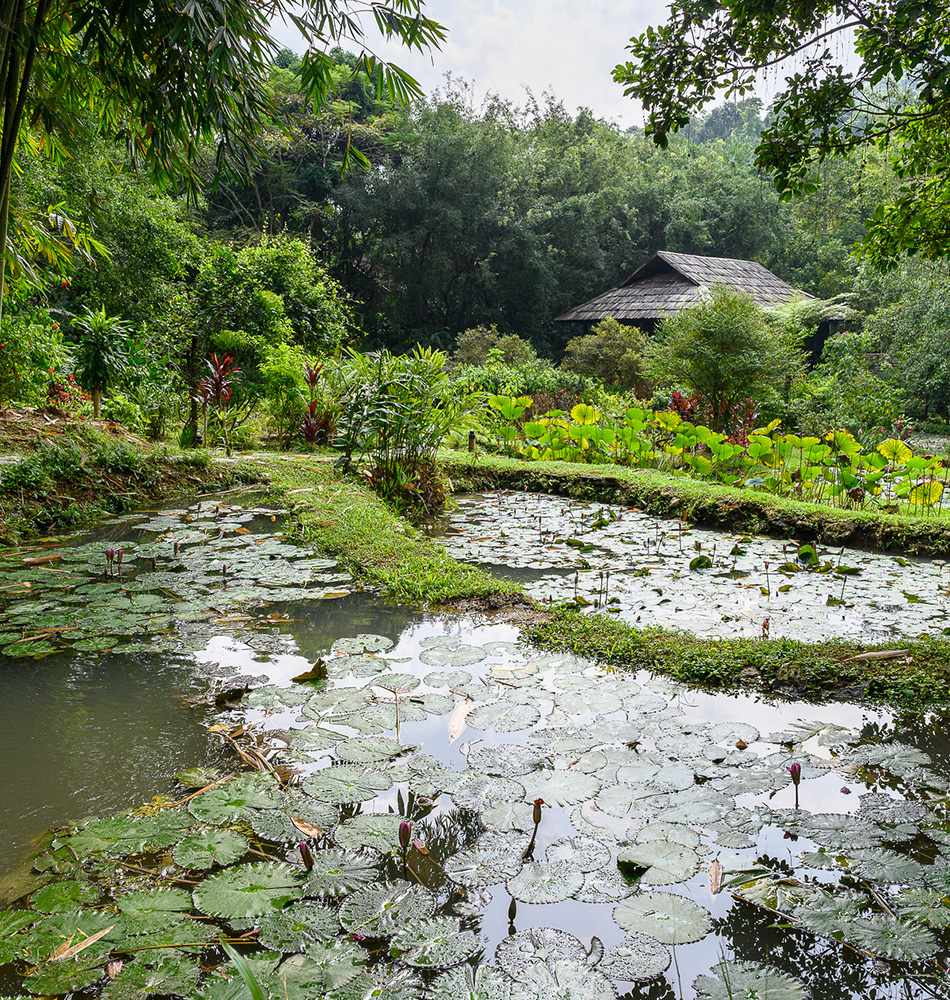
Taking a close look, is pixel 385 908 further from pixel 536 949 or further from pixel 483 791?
pixel 483 791

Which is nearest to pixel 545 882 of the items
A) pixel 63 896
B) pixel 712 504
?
pixel 63 896

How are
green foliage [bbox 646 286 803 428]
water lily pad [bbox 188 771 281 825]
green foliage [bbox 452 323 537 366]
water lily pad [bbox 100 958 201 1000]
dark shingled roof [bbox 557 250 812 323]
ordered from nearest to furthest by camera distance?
water lily pad [bbox 100 958 201 1000]
water lily pad [bbox 188 771 281 825]
green foliage [bbox 646 286 803 428]
green foliage [bbox 452 323 537 366]
dark shingled roof [bbox 557 250 812 323]

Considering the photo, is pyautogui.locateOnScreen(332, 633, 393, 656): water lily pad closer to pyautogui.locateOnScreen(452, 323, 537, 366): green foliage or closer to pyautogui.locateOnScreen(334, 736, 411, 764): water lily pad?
pyautogui.locateOnScreen(334, 736, 411, 764): water lily pad

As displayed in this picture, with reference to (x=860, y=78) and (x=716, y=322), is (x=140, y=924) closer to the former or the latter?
(x=860, y=78)

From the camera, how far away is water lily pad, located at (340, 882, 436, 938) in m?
1.37

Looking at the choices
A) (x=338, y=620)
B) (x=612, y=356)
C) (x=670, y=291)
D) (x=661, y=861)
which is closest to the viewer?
(x=661, y=861)

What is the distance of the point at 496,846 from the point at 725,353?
9.69 meters

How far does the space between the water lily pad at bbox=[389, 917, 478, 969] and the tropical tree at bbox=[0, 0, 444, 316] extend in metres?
3.32

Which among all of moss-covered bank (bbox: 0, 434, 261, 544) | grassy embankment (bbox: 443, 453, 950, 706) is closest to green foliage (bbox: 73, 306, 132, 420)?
moss-covered bank (bbox: 0, 434, 261, 544)

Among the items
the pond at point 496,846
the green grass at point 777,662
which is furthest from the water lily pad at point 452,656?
the green grass at point 777,662

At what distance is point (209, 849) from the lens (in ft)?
5.15

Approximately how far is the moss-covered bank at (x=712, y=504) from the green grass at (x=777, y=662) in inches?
84.7

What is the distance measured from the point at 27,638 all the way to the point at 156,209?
9704mm

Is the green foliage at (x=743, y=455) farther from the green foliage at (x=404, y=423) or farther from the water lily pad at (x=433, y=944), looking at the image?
the water lily pad at (x=433, y=944)
